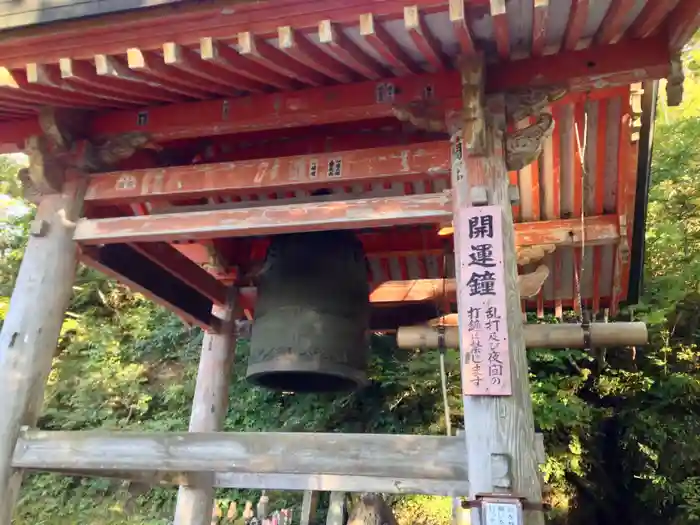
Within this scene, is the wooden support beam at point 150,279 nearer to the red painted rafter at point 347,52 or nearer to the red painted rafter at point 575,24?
the red painted rafter at point 347,52

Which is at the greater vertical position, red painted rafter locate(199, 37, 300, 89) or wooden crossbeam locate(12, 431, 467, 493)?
red painted rafter locate(199, 37, 300, 89)

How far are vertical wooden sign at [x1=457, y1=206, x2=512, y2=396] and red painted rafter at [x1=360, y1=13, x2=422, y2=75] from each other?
35.4 inches

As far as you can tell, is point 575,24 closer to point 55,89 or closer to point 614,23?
point 614,23


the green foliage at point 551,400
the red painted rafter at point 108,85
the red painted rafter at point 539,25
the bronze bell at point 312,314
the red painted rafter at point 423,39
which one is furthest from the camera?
the green foliage at point 551,400

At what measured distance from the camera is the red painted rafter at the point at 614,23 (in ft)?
9.05

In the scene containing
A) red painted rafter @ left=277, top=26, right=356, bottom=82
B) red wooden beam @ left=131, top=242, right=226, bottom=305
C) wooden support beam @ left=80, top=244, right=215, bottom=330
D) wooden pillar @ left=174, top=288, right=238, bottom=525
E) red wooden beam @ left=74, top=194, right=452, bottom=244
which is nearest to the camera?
red painted rafter @ left=277, top=26, right=356, bottom=82

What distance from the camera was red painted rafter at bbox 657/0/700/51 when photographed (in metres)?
2.77

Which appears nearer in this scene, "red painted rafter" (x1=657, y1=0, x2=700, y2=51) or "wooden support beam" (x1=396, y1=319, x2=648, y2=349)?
"red painted rafter" (x1=657, y1=0, x2=700, y2=51)

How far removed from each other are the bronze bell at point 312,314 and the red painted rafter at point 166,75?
1246 mm

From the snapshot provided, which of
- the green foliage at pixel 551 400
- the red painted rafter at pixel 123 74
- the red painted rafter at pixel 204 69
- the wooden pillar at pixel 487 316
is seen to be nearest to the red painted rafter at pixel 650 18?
the wooden pillar at pixel 487 316

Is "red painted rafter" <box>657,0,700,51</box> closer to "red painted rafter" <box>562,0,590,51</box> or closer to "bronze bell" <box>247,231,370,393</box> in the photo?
"red painted rafter" <box>562,0,590,51</box>

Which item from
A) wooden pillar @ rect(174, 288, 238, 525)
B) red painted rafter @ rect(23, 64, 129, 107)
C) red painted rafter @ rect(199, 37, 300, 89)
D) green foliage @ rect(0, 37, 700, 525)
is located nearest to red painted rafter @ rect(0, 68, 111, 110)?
red painted rafter @ rect(23, 64, 129, 107)

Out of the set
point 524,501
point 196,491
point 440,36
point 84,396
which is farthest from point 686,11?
point 84,396

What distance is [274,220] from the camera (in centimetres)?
343
